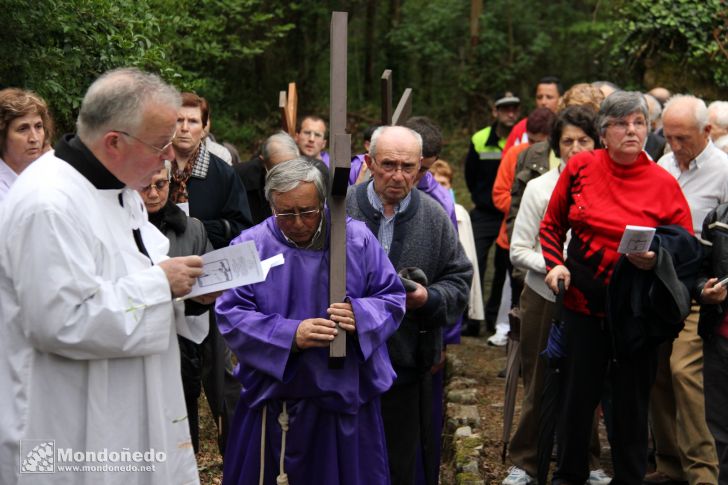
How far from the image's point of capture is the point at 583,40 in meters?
21.5

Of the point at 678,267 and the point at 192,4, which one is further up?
the point at 192,4

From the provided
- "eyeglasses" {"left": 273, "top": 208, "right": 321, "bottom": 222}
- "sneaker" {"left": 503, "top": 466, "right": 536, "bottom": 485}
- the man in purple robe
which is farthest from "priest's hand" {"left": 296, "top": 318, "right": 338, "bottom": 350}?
"sneaker" {"left": 503, "top": 466, "right": 536, "bottom": 485}

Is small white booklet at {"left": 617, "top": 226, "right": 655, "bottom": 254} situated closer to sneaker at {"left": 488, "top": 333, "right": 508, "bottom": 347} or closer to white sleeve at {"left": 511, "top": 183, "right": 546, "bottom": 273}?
white sleeve at {"left": 511, "top": 183, "right": 546, "bottom": 273}

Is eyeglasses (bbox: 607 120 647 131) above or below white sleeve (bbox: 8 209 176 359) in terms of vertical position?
above

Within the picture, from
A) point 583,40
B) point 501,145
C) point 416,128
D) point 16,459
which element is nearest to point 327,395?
point 16,459

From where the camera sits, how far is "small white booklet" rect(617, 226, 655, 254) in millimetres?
4816

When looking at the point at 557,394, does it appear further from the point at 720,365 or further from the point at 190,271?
the point at 190,271

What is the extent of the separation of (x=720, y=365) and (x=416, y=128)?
2403 millimetres

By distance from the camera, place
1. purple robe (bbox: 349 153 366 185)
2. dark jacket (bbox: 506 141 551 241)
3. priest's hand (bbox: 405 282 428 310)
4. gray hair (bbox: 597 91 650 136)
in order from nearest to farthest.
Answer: priest's hand (bbox: 405 282 428 310)
gray hair (bbox: 597 91 650 136)
purple robe (bbox: 349 153 366 185)
dark jacket (bbox: 506 141 551 241)

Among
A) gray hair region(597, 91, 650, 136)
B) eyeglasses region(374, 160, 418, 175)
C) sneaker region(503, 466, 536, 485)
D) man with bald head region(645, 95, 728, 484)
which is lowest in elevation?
sneaker region(503, 466, 536, 485)

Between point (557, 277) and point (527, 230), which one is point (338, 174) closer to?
point (557, 277)

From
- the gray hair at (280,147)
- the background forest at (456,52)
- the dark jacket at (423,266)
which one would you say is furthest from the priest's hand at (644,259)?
the background forest at (456,52)

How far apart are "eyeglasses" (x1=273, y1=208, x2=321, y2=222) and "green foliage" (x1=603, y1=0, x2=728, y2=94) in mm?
9591

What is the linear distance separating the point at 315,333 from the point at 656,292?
2.02 meters
